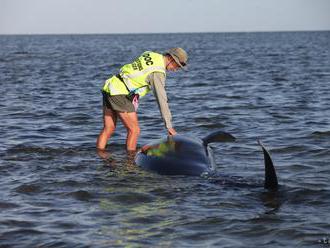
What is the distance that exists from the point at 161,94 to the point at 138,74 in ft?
2.06

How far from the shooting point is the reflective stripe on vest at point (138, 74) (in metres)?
9.77

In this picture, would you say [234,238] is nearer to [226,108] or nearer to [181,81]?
[226,108]

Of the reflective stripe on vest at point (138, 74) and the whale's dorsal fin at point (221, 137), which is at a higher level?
the reflective stripe on vest at point (138, 74)

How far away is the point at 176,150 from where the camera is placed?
948cm

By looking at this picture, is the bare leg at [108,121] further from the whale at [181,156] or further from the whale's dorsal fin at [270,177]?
the whale's dorsal fin at [270,177]

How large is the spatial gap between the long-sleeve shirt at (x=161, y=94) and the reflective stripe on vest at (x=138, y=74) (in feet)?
0.26

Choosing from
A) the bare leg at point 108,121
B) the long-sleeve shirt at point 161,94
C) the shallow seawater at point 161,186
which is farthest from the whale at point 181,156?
the bare leg at point 108,121

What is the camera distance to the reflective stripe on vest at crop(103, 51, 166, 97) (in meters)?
9.77

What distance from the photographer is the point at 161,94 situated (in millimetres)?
9641

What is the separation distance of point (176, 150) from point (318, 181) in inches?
80.1

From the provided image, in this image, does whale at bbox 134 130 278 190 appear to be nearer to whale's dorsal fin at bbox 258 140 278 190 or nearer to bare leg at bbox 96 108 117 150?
whale's dorsal fin at bbox 258 140 278 190

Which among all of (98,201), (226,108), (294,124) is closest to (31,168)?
(98,201)

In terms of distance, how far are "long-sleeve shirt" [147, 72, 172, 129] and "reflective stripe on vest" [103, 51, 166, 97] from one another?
3.1 inches

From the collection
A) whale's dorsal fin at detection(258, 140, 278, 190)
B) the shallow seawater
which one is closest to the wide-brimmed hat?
the shallow seawater
